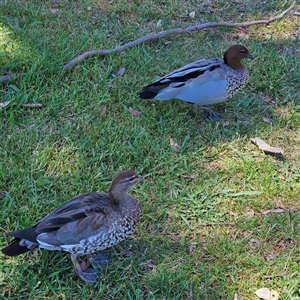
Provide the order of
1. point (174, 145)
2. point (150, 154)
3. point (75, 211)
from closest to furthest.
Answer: point (75, 211) < point (150, 154) < point (174, 145)

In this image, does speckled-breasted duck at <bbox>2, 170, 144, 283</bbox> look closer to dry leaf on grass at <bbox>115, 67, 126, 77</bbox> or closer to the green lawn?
the green lawn

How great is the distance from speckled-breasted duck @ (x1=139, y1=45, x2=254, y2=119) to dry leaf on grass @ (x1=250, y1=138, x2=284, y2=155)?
493mm

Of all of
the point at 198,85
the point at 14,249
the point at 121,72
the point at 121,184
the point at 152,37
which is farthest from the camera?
the point at 152,37

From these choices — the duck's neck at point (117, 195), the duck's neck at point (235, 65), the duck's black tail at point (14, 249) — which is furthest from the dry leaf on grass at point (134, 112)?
the duck's black tail at point (14, 249)

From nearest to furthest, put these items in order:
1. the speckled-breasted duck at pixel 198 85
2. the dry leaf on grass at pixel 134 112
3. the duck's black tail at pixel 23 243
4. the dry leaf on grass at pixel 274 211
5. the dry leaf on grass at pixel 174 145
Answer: the duck's black tail at pixel 23 243
the dry leaf on grass at pixel 274 211
the dry leaf on grass at pixel 174 145
the speckled-breasted duck at pixel 198 85
the dry leaf on grass at pixel 134 112

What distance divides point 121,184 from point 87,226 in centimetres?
37

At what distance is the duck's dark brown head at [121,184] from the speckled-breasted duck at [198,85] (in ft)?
4.25

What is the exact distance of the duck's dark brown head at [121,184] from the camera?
291 centimetres

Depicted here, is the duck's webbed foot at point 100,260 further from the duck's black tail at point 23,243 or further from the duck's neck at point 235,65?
the duck's neck at point 235,65

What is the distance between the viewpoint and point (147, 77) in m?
4.56

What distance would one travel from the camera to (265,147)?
12.8 ft

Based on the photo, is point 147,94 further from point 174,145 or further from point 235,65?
point 235,65

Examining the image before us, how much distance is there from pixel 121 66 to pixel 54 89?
31.2 inches

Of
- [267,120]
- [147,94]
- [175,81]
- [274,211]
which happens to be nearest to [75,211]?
[274,211]
